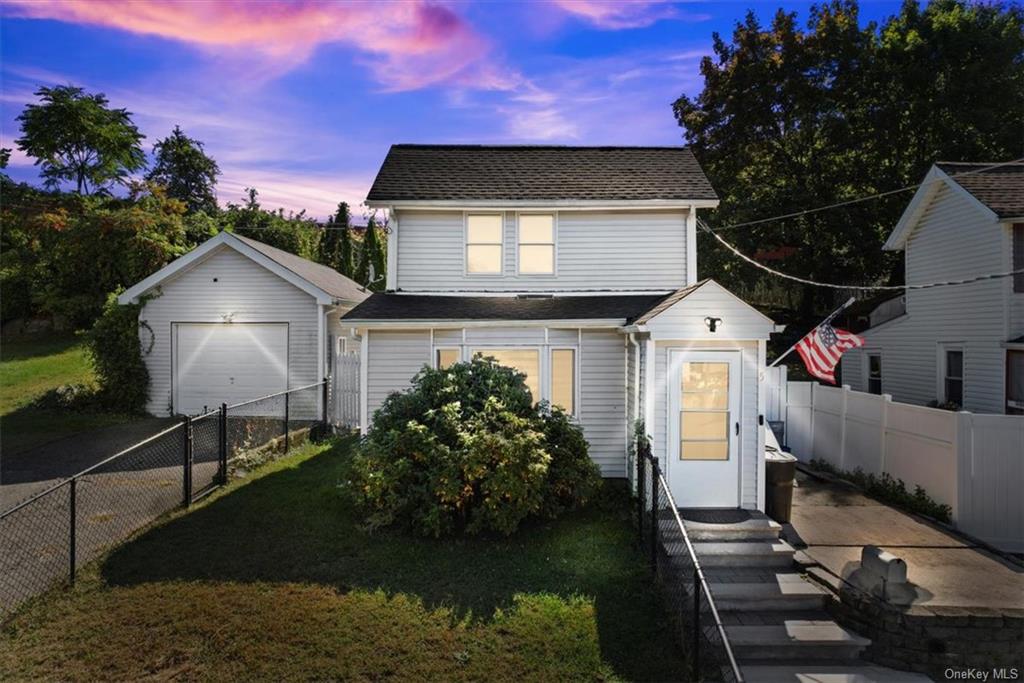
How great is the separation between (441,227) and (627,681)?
27.9ft

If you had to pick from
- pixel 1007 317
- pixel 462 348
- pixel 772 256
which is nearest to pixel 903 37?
pixel 772 256

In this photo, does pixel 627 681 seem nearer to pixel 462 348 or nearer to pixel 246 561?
pixel 246 561

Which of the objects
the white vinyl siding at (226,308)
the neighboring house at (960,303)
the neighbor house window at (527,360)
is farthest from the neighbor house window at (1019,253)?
the white vinyl siding at (226,308)

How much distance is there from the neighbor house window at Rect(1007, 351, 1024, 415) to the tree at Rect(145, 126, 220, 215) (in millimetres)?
46805

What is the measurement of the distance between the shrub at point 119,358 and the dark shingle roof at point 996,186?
2109cm

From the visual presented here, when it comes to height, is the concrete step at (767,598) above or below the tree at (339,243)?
below

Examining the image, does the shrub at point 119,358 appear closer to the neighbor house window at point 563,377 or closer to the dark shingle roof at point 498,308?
the dark shingle roof at point 498,308

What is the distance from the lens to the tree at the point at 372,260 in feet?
86.9

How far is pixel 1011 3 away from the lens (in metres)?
20.2

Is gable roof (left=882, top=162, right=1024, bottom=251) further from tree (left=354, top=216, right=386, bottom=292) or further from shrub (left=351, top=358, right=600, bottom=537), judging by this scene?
tree (left=354, top=216, right=386, bottom=292)

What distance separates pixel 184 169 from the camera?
42688 millimetres

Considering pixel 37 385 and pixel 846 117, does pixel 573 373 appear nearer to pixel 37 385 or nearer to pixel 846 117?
pixel 37 385

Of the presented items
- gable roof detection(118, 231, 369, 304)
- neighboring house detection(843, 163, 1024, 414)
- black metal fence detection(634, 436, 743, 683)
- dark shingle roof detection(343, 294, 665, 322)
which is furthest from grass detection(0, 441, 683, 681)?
neighboring house detection(843, 163, 1024, 414)

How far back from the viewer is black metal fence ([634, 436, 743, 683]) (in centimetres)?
479
